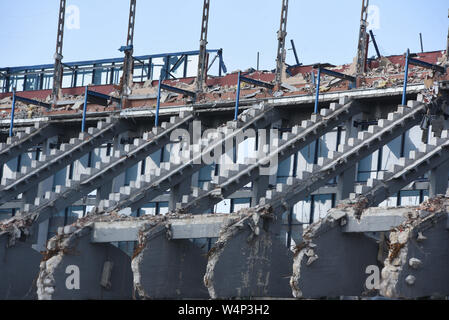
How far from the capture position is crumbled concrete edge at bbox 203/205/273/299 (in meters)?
45.3

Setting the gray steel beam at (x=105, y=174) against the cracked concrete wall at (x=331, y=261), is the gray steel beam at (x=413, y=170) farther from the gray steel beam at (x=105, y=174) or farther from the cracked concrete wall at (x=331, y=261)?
the gray steel beam at (x=105, y=174)

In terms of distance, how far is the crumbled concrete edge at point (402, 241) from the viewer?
39.7 metres

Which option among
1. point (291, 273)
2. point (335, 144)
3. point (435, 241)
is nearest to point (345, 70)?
point (335, 144)

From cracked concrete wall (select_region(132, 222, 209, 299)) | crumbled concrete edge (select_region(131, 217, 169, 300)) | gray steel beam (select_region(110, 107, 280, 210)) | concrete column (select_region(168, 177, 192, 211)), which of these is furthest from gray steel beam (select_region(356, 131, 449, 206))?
concrete column (select_region(168, 177, 192, 211))

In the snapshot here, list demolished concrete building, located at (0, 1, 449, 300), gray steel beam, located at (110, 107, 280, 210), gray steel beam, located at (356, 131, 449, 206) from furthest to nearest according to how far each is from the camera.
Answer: gray steel beam, located at (110, 107, 280, 210), gray steel beam, located at (356, 131, 449, 206), demolished concrete building, located at (0, 1, 449, 300)

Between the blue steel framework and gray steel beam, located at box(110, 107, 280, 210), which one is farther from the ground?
the blue steel framework

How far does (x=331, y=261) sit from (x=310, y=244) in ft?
3.85

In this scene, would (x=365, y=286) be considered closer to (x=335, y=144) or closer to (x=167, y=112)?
(x=335, y=144)

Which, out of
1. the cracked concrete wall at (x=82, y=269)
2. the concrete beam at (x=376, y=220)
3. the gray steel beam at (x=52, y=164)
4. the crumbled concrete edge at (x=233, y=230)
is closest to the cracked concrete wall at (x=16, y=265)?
the cracked concrete wall at (x=82, y=269)

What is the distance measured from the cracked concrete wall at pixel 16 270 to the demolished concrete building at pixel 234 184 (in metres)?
0.05

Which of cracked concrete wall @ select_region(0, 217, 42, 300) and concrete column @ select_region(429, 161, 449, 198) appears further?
cracked concrete wall @ select_region(0, 217, 42, 300)

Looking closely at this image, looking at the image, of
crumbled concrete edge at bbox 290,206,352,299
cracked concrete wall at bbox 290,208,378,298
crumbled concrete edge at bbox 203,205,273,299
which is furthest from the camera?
crumbled concrete edge at bbox 203,205,273,299

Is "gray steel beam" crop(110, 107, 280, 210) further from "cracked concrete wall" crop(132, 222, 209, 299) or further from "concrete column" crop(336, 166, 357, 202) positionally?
"concrete column" crop(336, 166, 357, 202)

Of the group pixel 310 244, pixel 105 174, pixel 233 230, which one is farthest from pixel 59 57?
pixel 310 244
